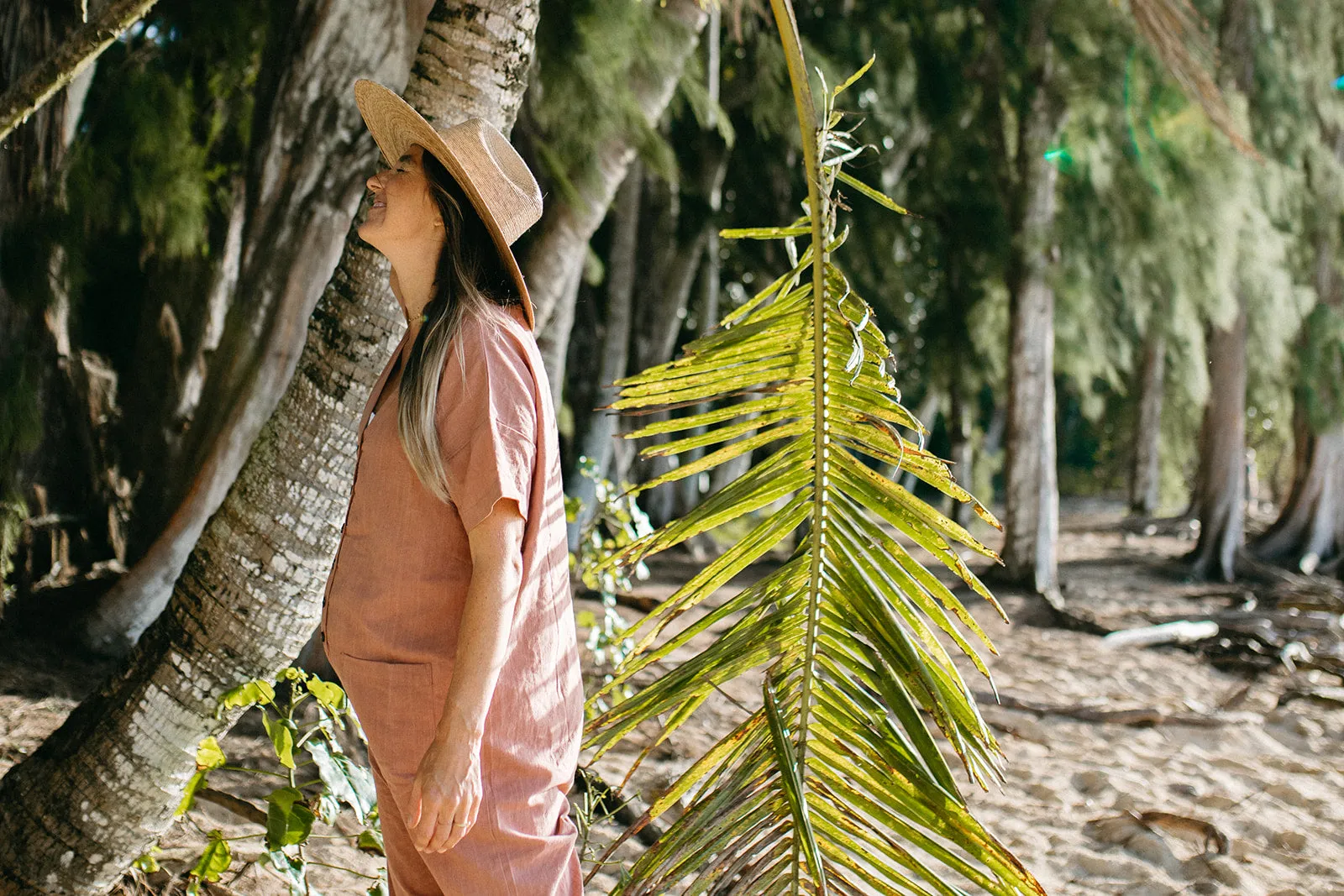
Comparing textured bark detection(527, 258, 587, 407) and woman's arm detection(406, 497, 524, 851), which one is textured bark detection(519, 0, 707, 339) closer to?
textured bark detection(527, 258, 587, 407)

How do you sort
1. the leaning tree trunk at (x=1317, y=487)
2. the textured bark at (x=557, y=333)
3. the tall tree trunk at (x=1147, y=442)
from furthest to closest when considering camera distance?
the tall tree trunk at (x=1147, y=442)
the leaning tree trunk at (x=1317, y=487)
the textured bark at (x=557, y=333)

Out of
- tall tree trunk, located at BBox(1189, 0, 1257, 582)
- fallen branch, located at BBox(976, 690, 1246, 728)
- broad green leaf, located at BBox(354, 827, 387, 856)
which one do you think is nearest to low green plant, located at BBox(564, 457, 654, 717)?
broad green leaf, located at BBox(354, 827, 387, 856)

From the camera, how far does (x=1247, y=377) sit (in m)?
11.2

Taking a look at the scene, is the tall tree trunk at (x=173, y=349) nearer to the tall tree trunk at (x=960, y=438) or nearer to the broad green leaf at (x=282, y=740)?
the broad green leaf at (x=282, y=740)

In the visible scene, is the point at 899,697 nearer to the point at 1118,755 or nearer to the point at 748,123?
the point at 1118,755

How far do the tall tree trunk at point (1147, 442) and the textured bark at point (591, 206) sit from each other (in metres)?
10.9

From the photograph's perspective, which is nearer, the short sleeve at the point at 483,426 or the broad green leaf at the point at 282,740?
the short sleeve at the point at 483,426

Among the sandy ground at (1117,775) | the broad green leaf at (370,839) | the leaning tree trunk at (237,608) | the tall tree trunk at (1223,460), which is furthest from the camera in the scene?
the tall tree trunk at (1223,460)

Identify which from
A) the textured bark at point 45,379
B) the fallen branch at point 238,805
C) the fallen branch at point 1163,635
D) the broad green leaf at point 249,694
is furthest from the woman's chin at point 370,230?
the fallen branch at point 1163,635

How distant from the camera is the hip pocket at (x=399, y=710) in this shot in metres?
1.75

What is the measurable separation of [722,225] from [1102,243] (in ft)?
11.2

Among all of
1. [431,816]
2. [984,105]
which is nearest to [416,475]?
[431,816]

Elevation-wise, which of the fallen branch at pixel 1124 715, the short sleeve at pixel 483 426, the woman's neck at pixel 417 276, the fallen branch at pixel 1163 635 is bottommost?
the fallen branch at pixel 1163 635

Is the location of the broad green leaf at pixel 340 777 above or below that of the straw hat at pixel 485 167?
below
